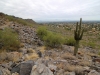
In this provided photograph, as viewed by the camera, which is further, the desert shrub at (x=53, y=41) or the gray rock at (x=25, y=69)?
the desert shrub at (x=53, y=41)

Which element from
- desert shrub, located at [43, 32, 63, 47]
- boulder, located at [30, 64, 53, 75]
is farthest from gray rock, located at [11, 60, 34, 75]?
desert shrub, located at [43, 32, 63, 47]

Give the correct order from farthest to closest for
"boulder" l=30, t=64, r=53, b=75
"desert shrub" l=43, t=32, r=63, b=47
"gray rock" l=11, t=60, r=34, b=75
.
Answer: "desert shrub" l=43, t=32, r=63, b=47 < "gray rock" l=11, t=60, r=34, b=75 < "boulder" l=30, t=64, r=53, b=75

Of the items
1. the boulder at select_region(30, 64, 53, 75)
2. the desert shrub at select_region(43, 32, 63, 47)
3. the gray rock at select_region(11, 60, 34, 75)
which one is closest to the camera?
A: the boulder at select_region(30, 64, 53, 75)

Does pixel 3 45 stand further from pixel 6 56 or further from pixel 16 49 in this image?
pixel 6 56

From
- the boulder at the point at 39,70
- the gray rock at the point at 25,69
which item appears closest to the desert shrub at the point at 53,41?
the gray rock at the point at 25,69

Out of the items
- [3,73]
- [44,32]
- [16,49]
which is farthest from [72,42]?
[3,73]

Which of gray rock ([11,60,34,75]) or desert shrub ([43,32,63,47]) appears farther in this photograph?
desert shrub ([43,32,63,47])

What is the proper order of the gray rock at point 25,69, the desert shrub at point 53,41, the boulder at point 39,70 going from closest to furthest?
the boulder at point 39,70 → the gray rock at point 25,69 → the desert shrub at point 53,41

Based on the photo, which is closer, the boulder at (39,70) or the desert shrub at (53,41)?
the boulder at (39,70)

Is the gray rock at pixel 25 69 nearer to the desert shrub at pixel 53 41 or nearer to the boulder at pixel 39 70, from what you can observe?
the boulder at pixel 39 70

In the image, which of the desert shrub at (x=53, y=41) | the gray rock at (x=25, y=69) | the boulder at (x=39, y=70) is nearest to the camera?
the boulder at (x=39, y=70)

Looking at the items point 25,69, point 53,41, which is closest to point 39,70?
point 25,69

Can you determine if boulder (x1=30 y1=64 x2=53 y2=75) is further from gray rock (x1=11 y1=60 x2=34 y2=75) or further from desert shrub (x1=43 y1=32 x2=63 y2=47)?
desert shrub (x1=43 y1=32 x2=63 y2=47)

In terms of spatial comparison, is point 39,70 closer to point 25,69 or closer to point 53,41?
point 25,69
